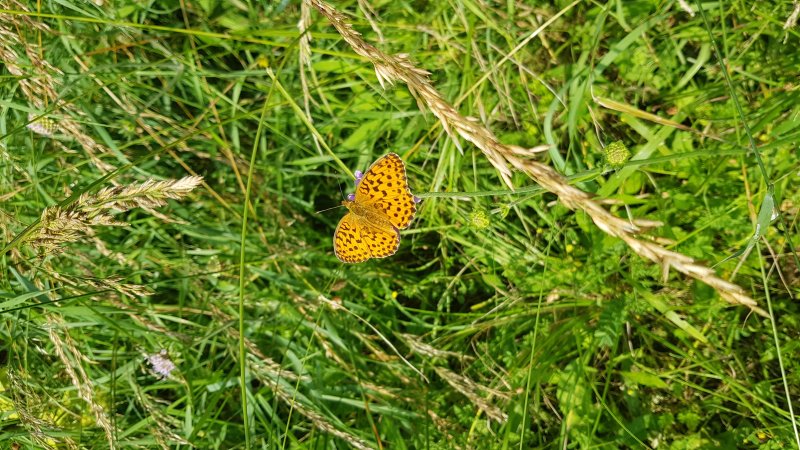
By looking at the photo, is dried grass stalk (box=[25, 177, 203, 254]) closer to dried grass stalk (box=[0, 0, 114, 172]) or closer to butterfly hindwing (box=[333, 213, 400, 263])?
dried grass stalk (box=[0, 0, 114, 172])

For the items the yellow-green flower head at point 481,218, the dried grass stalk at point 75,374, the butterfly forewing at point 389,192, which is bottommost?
the dried grass stalk at point 75,374

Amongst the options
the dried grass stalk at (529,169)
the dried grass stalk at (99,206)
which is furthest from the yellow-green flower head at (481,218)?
the dried grass stalk at (99,206)

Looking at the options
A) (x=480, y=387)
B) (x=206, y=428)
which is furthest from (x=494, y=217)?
(x=206, y=428)

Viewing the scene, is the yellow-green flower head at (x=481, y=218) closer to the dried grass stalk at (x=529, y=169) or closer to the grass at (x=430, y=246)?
the grass at (x=430, y=246)

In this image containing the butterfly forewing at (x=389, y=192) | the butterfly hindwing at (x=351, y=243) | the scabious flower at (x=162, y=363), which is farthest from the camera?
the scabious flower at (x=162, y=363)

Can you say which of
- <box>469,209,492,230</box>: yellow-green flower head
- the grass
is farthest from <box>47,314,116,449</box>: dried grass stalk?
<box>469,209,492,230</box>: yellow-green flower head

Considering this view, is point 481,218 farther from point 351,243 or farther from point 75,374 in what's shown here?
point 75,374

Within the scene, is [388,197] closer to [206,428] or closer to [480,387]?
[480,387]
